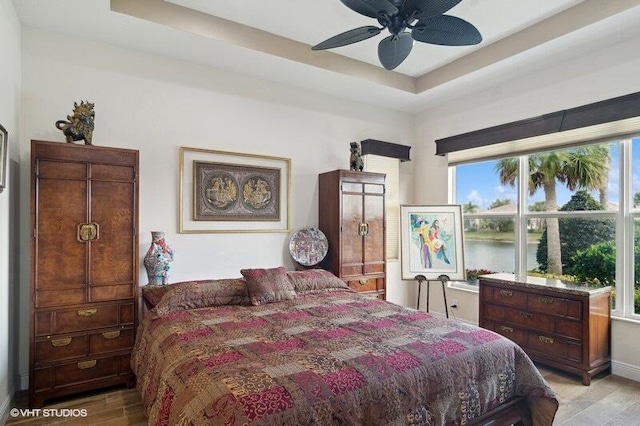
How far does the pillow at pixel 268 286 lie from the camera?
10.8 feet

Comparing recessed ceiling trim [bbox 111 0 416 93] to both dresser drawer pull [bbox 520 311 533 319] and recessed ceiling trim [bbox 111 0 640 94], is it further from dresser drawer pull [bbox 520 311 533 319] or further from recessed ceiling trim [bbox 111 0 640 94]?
dresser drawer pull [bbox 520 311 533 319]

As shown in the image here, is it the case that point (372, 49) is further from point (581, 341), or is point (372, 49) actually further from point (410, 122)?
point (581, 341)

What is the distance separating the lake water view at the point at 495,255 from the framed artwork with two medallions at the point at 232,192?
94.4 inches

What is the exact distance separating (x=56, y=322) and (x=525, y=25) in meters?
4.71

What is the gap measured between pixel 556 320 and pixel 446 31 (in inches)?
109

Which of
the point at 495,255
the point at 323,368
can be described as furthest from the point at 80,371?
the point at 495,255

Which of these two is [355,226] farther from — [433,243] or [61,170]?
[61,170]

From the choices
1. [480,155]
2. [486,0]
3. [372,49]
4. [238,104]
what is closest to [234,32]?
[238,104]

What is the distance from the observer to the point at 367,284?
4.47 metres

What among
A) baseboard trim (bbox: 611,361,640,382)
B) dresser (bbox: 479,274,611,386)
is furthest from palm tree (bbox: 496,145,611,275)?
baseboard trim (bbox: 611,361,640,382)

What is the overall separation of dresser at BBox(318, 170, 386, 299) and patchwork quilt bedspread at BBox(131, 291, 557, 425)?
4.87 feet

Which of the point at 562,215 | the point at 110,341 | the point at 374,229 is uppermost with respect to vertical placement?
the point at 562,215

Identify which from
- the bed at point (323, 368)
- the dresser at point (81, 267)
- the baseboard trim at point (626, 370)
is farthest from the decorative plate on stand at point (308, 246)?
the baseboard trim at point (626, 370)

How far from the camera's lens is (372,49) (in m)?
3.96
